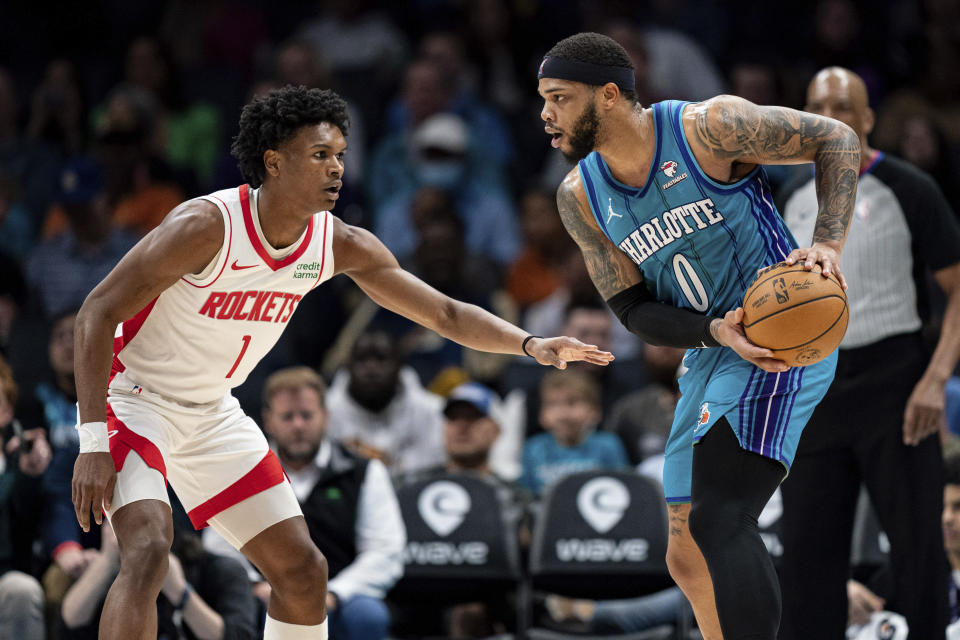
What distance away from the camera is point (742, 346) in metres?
4.21

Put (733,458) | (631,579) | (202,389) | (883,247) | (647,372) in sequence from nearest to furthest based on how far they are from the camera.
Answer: (733,458) → (202,389) → (883,247) → (631,579) → (647,372)

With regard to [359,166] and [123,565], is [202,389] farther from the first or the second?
[359,166]

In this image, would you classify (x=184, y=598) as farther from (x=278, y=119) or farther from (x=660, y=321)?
(x=660, y=321)

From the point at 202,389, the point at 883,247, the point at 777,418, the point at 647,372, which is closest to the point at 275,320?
the point at 202,389

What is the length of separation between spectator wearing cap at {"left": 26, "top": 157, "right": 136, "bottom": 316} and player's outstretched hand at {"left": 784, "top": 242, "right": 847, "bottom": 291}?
21.5ft

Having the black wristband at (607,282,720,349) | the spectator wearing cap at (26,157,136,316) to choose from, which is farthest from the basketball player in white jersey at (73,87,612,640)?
the spectator wearing cap at (26,157,136,316)

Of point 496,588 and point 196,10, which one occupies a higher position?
point 196,10

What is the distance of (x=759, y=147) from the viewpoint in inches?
175

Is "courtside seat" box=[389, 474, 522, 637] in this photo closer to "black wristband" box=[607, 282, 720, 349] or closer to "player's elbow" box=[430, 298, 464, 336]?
"player's elbow" box=[430, 298, 464, 336]

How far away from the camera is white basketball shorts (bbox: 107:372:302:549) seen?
4848 millimetres

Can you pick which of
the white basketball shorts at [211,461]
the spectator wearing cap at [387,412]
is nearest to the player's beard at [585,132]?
the white basketball shorts at [211,461]

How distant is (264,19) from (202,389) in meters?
8.31

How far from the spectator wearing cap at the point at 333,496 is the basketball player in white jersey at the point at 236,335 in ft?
5.19

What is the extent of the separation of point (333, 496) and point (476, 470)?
4.29 ft
